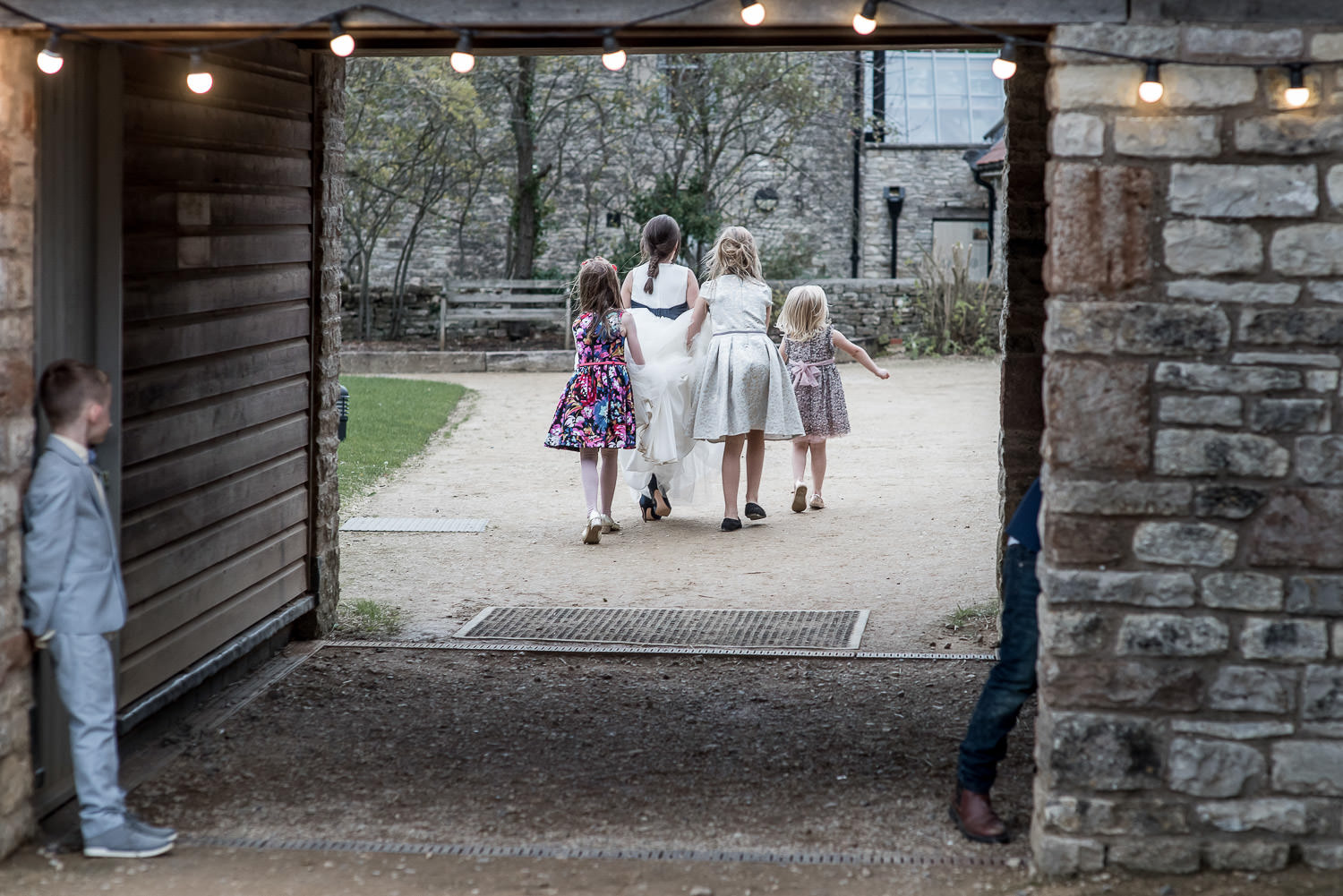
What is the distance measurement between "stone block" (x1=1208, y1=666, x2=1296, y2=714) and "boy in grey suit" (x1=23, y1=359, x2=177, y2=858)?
9.64 feet

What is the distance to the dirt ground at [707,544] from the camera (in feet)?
24.6

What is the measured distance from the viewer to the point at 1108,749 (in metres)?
3.87

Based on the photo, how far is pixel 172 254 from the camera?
5.05 m

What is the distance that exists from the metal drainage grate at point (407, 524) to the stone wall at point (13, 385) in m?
5.29

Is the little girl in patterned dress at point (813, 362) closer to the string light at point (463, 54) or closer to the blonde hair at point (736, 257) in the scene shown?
the blonde hair at point (736, 257)

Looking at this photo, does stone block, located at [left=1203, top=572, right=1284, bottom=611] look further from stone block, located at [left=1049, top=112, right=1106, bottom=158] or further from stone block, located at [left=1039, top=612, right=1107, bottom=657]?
stone block, located at [left=1049, top=112, right=1106, bottom=158]

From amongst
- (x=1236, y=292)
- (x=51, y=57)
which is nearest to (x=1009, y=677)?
(x=1236, y=292)

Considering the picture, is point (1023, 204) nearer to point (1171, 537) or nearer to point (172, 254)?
point (1171, 537)

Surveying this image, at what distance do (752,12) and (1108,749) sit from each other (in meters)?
2.13

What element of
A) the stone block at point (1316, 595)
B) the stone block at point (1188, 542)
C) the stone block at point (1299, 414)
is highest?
the stone block at point (1299, 414)

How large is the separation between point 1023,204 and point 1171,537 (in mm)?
2405

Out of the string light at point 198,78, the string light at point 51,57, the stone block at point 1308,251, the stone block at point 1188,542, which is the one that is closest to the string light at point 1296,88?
the stone block at point 1308,251

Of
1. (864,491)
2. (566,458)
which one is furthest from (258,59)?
(566,458)

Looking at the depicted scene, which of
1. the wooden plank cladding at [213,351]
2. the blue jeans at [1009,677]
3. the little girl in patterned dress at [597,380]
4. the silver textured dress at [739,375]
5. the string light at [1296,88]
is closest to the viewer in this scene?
Result: the string light at [1296,88]
